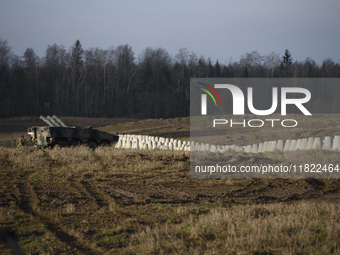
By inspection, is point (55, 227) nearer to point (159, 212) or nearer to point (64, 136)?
point (159, 212)

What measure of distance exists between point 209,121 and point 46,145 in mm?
25967

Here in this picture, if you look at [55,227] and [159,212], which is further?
[159,212]

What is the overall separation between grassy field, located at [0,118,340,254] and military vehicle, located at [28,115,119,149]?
9.43 metres

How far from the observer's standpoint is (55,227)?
5.56 meters

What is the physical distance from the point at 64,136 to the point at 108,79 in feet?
155

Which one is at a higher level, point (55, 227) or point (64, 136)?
point (64, 136)

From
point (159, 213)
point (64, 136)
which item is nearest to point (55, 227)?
point (159, 213)

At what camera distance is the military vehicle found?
864 inches

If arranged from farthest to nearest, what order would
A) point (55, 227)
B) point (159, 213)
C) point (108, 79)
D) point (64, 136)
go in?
1. point (108, 79)
2. point (64, 136)
3. point (159, 213)
4. point (55, 227)

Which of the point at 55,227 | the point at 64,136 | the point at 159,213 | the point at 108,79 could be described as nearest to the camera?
the point at 55,227

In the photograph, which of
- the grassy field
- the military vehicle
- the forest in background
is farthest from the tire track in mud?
the forest in background

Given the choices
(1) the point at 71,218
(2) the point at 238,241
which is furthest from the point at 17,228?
(2) the point at 238,241

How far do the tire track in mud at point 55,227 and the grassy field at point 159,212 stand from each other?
0.02 m

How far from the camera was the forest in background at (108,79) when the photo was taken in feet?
200
